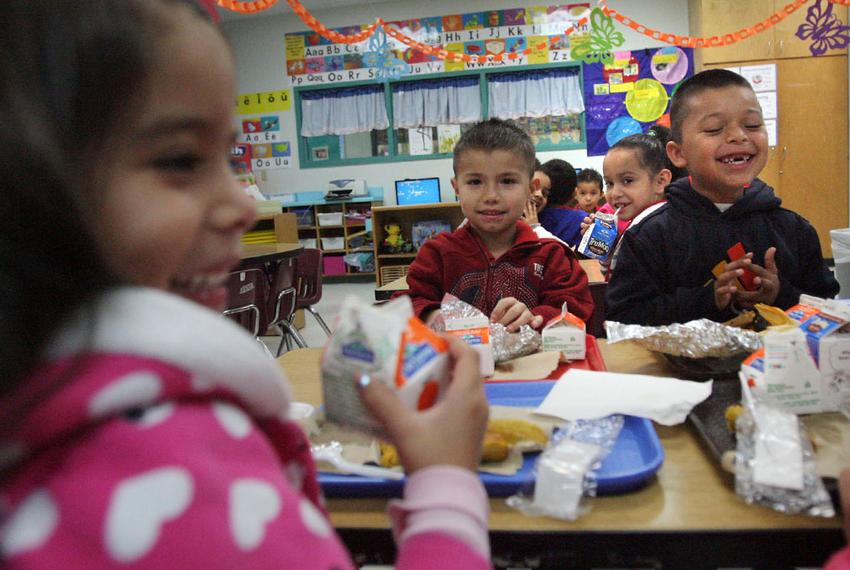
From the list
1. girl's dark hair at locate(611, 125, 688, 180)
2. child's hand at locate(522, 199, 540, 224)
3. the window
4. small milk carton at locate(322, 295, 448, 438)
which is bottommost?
small milk carton at locate(322, 295, 448, 438)

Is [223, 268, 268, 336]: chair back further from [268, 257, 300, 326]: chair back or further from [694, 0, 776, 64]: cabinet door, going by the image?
[694, 0, 776, 64]: cabinet door

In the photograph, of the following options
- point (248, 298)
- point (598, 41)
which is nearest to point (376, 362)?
point (248, 298)

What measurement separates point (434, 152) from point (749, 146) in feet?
21.5

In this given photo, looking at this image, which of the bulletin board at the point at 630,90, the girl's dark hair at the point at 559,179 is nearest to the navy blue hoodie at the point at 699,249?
the girl's dark hair at the point at 559,179

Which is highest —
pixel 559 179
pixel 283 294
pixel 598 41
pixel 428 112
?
pixel 598 41

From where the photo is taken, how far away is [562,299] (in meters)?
1.75

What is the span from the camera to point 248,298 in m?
2.96

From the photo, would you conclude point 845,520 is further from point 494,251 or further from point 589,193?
point 589,193

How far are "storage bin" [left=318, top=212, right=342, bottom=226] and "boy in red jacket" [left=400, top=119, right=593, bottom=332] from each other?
6.08 metres

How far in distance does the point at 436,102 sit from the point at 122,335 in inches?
305

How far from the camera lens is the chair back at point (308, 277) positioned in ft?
13.1

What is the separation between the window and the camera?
7.55 meters

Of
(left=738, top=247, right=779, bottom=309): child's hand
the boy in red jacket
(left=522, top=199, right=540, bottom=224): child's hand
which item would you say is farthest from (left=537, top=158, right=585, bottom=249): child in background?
(left=738, top=247, right=779, bottom=309): child's hand

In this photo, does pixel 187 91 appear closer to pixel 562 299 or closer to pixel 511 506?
pixel 511 506
